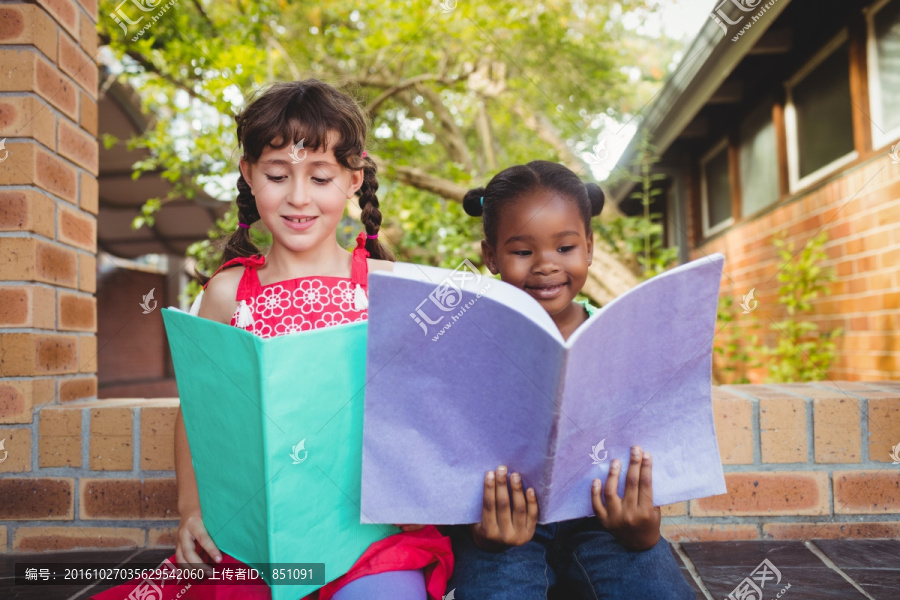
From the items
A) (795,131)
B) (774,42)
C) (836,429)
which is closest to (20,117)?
(836,429)

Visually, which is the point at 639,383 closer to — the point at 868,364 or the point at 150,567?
the point at 150,567

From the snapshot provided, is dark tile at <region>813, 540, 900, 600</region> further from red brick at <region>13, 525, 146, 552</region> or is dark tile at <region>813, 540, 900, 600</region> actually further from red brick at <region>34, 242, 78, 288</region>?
red brick at <region>34, 242, 78, 288</region>

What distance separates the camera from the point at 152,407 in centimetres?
152

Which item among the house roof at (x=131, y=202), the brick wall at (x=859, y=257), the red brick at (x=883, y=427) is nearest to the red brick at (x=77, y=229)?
the red brick at (x=883, y=427)

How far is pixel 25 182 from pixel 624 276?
3.08 metres

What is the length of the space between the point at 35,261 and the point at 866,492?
203cm

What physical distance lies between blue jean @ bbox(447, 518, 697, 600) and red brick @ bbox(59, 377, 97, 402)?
3.54 ft

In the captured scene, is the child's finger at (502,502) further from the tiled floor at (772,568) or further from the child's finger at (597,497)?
the tiled floor at (772,568)

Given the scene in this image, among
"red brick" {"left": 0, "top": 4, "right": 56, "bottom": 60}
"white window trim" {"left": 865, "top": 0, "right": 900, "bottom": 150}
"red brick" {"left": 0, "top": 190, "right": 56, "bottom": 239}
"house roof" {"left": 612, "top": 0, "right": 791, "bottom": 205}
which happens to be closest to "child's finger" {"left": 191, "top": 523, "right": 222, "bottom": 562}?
"red brick" {"left": 0, "top": 190, "right": 56, "bottom": 239}

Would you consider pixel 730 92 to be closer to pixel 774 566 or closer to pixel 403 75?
pixel 403 75

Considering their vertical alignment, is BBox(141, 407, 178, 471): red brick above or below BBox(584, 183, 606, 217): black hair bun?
below

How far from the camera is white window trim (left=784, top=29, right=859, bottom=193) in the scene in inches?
136

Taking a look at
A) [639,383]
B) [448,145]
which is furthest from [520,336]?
[448,145]

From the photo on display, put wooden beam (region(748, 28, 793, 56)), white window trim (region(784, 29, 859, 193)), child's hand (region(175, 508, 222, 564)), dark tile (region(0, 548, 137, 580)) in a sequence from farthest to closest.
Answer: wooden beam (region(748, 28, 793, 56)) < white window trim (region(784, 29, 859, 193)) < dark tile (region(0, 548, 137, 580)) < child's hand (region(175, 508, 222, 564))
